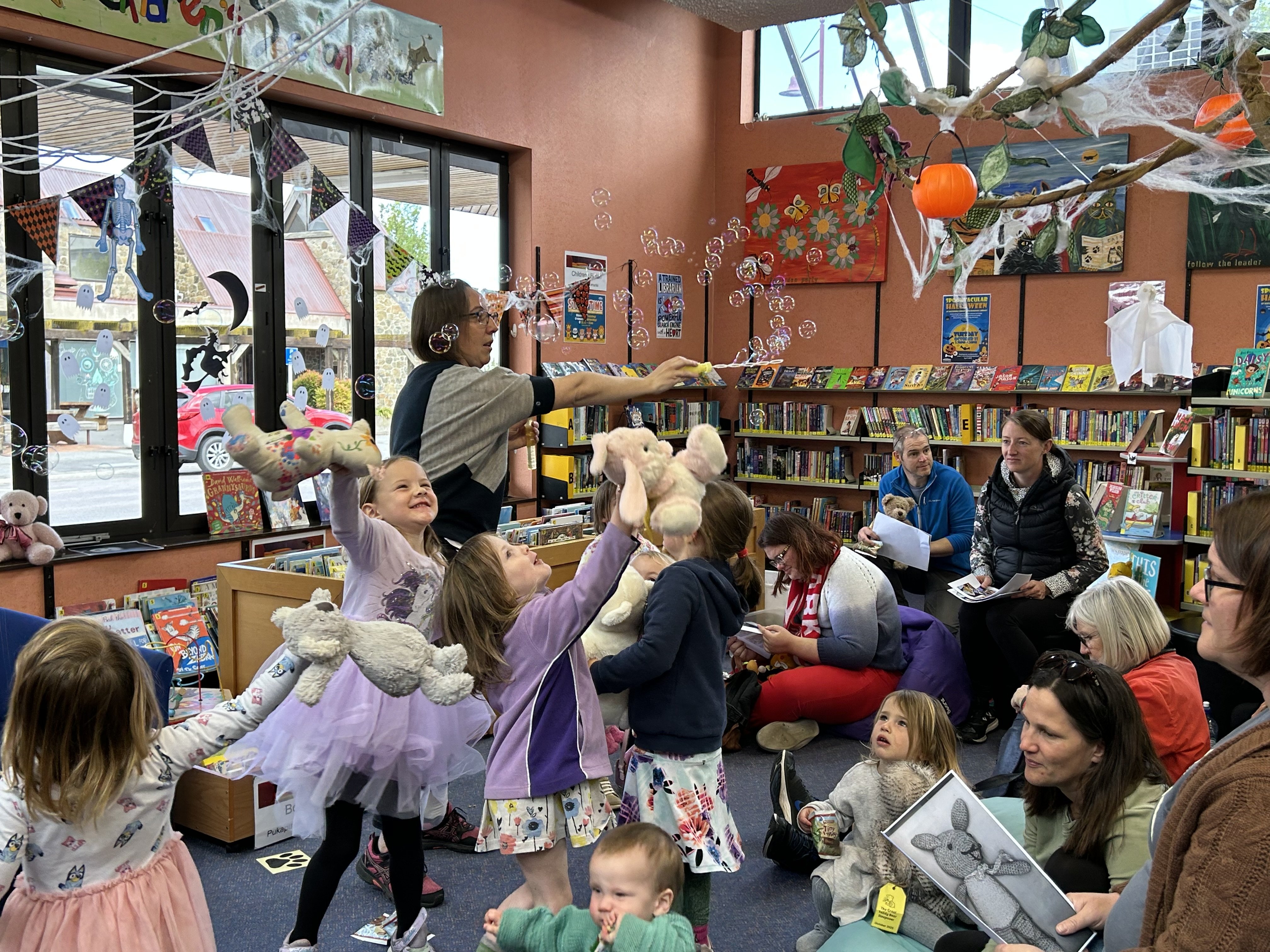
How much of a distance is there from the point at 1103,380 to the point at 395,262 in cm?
445

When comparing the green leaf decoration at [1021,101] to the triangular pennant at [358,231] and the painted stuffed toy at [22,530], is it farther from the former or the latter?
the triangular pennant at [358,231]

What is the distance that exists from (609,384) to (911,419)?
5372 mm

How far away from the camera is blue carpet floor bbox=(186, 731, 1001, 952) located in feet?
8.83

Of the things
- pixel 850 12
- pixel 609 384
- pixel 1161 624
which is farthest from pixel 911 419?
pixel 850 12

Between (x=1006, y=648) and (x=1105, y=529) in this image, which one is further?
(x=1105, y=529)

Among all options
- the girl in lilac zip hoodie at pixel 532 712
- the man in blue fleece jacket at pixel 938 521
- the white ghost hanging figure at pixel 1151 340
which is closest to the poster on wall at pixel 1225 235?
the white ghost hanging figure at pixel 1151 340

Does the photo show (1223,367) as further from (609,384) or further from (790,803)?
(609,384)

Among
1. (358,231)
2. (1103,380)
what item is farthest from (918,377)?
(358,231)

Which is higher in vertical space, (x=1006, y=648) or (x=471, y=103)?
(x=471, y=103)

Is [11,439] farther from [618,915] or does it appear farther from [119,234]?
[618,915]

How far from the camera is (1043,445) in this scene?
14.2ft

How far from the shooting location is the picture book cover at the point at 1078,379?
6.75 metres

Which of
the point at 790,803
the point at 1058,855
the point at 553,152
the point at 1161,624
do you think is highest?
the point at 553,152

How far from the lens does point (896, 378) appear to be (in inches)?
295
